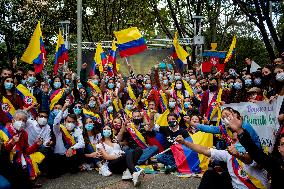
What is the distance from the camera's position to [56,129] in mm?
7551

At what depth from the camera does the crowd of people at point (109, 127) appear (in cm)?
501

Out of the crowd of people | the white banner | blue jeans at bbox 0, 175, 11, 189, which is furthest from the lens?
the white banner

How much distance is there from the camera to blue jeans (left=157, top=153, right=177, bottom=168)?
25.4ft

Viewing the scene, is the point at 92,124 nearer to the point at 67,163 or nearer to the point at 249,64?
the point at 67,163

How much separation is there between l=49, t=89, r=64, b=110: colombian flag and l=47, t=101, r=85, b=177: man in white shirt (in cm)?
113

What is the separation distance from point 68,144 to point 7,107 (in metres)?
1.27

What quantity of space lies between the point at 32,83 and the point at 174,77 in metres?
4.33

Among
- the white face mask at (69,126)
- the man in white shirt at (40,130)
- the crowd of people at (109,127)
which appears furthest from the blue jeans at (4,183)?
the white face mask at (69,126)

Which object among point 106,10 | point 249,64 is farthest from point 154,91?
point 106,10

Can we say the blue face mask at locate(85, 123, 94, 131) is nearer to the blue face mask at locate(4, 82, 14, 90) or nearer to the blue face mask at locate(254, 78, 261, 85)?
the blue face mask at locate(4, 82, 14, 90)

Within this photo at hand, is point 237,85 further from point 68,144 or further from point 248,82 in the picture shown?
point 68,144

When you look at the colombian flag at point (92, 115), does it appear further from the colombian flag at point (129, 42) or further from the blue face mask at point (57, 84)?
the colombian flag at point (129, 42)

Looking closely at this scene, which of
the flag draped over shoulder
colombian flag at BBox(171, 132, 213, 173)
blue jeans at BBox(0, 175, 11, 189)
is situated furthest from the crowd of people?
the flag draped over shoulder

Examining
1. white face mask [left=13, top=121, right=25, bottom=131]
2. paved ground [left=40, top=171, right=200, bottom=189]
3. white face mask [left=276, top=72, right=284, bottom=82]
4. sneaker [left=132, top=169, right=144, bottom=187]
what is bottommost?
paved ground [left=40, top=171, right=200, bottom=189]
